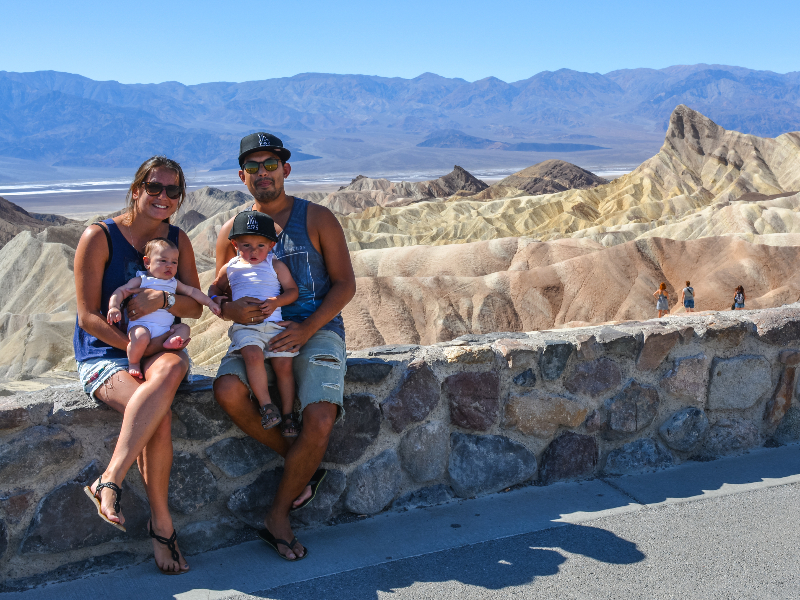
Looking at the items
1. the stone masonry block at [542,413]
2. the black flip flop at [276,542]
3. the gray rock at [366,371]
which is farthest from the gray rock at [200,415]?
the stone masonry block at [542,413]

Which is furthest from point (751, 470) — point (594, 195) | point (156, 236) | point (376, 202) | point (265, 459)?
point (376, 202)

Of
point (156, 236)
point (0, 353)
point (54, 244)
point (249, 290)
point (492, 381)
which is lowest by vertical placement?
point (0, 353)

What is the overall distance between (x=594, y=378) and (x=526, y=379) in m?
0.38

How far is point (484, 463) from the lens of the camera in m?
3.59

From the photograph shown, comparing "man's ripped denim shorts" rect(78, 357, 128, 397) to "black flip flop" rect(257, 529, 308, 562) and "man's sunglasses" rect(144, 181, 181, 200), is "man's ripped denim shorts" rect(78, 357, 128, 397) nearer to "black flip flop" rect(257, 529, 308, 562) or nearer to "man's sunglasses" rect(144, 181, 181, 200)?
"man's sunglasses" rect(144, 181, 181, 200)

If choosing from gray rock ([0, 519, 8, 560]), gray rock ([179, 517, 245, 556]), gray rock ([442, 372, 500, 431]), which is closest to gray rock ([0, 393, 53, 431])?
gray rock ([0, 519, 8, 560])

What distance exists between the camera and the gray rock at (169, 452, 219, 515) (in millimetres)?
3143

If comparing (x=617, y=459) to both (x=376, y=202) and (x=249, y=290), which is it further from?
(x=376, y=202)

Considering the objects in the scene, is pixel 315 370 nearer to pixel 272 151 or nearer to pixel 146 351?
pixel 146 351

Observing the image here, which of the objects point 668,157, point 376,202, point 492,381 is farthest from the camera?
point 376,202

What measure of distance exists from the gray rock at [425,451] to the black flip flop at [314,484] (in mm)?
Answer: 418

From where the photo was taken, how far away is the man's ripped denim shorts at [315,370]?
3.12 metres

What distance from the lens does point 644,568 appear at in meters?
2.90

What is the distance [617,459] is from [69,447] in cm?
259
